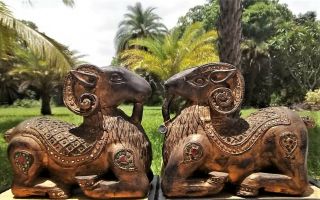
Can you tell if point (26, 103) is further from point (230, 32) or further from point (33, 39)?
point (230, 32)

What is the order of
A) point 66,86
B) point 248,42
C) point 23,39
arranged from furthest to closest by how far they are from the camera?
point 248,42 < point 23,39 < point 66,86

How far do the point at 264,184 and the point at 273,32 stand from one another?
25.2m

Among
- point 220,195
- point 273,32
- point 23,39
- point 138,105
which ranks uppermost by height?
point 273,32

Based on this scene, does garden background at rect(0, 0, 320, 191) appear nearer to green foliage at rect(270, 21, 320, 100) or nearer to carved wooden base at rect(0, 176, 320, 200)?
green foliage at rect(270, 21, 320, 100)

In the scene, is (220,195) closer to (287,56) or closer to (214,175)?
(214,175)

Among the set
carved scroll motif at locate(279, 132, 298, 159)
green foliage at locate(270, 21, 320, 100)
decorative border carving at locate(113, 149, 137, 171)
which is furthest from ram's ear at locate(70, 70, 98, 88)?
green foliage at locate(270, 21, 320, 100)

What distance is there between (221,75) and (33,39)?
21.0 feet

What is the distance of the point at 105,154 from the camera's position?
2.67 m

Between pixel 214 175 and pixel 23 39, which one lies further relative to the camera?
pixel 23 39

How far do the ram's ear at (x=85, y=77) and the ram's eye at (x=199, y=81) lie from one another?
637 millimetres

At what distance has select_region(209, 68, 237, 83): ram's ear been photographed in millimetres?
2791

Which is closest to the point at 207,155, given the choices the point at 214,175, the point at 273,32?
the point at 214,175

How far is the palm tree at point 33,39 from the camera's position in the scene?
26.7 ft

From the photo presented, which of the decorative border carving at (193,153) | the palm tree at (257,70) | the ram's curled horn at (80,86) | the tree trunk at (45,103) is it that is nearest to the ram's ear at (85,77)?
the ram's curled horn at (80,86)
